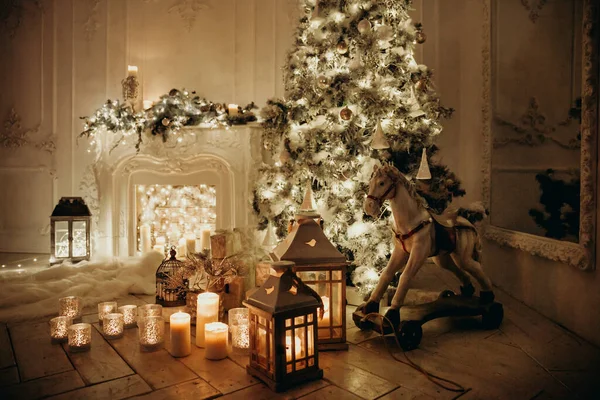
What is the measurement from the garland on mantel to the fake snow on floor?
1424 mm

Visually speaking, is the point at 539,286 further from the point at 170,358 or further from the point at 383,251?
the point at 170,358

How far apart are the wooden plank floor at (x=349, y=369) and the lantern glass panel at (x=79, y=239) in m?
1.94

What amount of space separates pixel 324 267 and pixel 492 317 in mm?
1301

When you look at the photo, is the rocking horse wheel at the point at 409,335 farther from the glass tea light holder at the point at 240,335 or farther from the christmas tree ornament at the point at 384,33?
the christmas tree ornament at the point at 384,33

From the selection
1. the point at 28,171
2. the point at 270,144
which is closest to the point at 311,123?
the point at 270,144

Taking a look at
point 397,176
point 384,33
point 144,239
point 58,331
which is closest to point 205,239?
point 144,239

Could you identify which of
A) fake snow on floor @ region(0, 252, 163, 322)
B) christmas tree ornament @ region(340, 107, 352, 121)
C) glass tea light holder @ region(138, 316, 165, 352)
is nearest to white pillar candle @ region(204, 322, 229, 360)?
glass tea light holder @ region(138, 316, 165, 352)

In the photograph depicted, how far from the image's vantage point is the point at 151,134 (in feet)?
16.0

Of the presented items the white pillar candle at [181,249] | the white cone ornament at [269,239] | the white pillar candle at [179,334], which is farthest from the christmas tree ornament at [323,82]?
the white pillar candle at [181,249]

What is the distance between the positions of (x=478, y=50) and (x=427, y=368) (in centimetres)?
353

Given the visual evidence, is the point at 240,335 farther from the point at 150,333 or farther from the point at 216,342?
the point at 150,333

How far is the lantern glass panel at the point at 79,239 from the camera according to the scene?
472 cm

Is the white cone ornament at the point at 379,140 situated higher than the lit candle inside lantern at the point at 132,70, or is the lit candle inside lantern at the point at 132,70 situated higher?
the lit candle inside lantern at the point at 132,70

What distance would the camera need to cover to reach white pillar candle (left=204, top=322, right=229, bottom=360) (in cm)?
232
